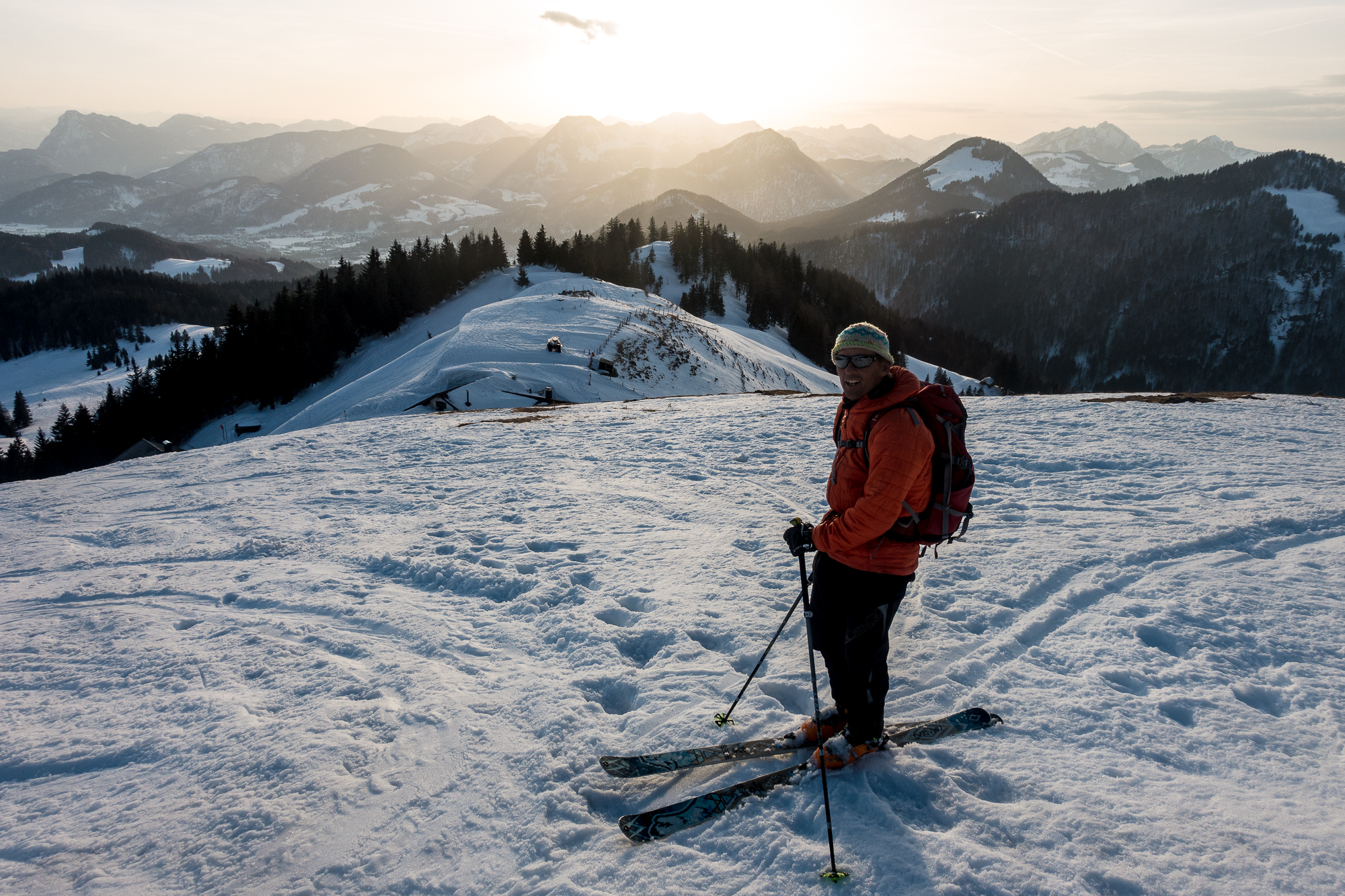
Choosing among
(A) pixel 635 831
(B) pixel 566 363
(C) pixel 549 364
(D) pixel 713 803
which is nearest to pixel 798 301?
(B) pixel 566 363

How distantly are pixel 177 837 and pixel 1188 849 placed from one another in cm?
626

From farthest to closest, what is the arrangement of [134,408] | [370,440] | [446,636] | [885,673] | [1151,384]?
[1151,384] → [134,408] → [370,440] → [446,636] → [885,673]

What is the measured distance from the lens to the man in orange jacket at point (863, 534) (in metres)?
3.71

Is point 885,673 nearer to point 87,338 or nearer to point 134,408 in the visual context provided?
point 134,408

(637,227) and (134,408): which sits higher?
Answer: (637,227)

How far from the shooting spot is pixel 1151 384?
146125 millimetres

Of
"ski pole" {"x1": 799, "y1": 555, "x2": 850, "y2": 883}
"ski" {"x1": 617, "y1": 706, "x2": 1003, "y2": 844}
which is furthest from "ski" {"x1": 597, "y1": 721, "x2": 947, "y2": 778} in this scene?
"ski pole" {"x1": 799, "y1": 555, "x2": 850, "y2": 883}

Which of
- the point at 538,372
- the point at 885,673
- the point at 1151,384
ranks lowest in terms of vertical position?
the point at 1151,384

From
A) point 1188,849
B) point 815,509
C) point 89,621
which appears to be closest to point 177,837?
point 89,621

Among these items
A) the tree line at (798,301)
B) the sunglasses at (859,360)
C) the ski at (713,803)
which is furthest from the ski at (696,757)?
the tree line at (798,301)

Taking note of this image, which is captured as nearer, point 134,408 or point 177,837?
point 177,837

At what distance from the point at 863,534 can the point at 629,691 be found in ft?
8.94

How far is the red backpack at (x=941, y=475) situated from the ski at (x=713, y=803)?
1.66 m

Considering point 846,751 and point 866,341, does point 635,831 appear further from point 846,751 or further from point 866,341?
point 866,341
